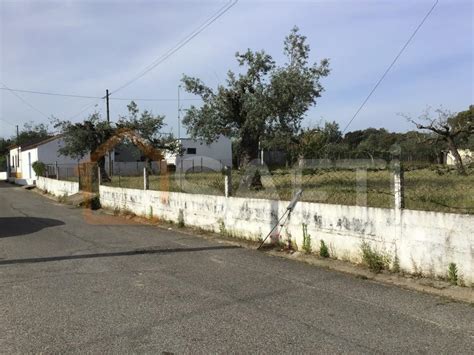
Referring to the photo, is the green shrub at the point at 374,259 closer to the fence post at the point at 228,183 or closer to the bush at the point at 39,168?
the fence post at the point at 228,183

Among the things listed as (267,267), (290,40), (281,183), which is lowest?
(267,267)

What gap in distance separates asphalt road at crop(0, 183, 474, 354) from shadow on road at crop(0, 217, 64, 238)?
377 centimetres

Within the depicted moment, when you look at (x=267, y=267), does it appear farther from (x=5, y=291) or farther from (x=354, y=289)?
(x=5, y=291)

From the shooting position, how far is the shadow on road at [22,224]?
12.7 m

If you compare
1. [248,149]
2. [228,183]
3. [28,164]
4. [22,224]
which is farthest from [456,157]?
[28,164]

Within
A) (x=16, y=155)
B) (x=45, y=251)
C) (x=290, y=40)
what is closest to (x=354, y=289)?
(x=45, y=251)

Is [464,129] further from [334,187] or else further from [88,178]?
[88,178]

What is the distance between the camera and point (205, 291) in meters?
6.36

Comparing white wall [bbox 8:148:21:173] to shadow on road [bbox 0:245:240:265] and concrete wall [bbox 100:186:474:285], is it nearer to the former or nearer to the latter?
concrete wall [bbox 100:186:474:285]

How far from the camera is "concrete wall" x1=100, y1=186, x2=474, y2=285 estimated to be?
20.6 feet

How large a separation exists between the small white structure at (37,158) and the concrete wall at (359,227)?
33.4 m

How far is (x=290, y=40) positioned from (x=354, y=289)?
522 inches

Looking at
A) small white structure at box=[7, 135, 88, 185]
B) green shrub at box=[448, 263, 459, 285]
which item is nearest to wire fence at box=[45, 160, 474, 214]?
green shrub at box=[448, 263, 459, 285]

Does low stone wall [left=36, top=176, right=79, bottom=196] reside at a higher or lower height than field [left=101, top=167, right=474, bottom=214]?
lower
